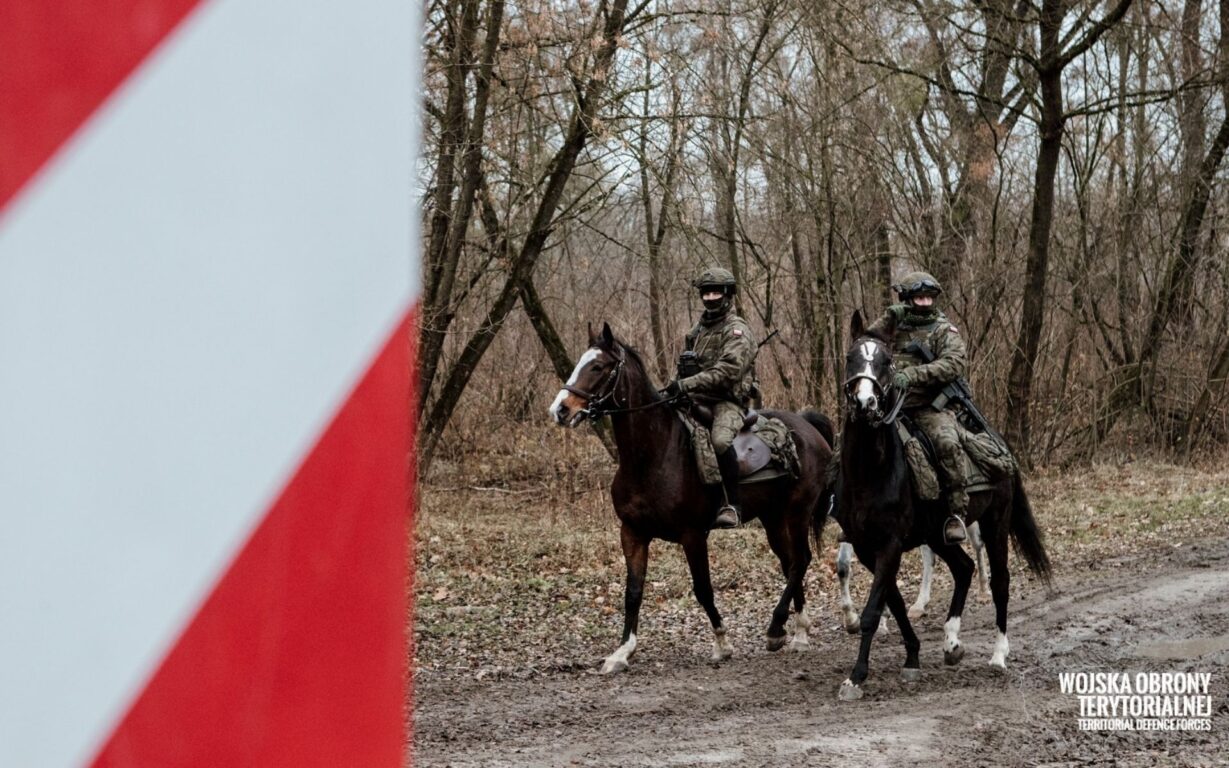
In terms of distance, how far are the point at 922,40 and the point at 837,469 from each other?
11.8m

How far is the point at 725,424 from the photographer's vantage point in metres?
10.2

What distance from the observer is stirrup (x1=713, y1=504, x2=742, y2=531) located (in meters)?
9.92

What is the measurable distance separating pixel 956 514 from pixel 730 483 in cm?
172

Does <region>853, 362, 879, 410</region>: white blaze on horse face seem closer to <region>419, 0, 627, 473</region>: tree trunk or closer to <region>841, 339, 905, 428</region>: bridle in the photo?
<region>841, 339, 905, 428</region>: bridle

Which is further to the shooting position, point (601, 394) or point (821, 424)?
point (821, 424)

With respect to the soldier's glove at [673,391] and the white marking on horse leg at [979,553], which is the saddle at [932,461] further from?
the white marking on horse leg at [979,553]

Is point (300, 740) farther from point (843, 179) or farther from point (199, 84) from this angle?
point (843, 179)

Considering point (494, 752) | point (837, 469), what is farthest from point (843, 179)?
point (494, 752)

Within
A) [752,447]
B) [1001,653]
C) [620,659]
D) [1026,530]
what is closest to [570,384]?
[752,447]

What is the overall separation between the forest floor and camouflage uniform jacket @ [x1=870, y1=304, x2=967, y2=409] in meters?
1.88

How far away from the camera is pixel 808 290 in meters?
19.7

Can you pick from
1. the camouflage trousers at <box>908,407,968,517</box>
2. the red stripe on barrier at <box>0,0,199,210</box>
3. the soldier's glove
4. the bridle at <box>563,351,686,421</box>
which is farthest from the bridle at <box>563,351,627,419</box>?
the red stripe on barrier at <box>0,0,199,210</box>

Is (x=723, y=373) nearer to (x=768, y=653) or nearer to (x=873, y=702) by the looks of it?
(x=768, y=653)

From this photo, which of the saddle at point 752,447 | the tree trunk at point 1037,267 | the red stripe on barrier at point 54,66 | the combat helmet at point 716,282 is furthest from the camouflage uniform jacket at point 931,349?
the tree trunk at point 1037,267
